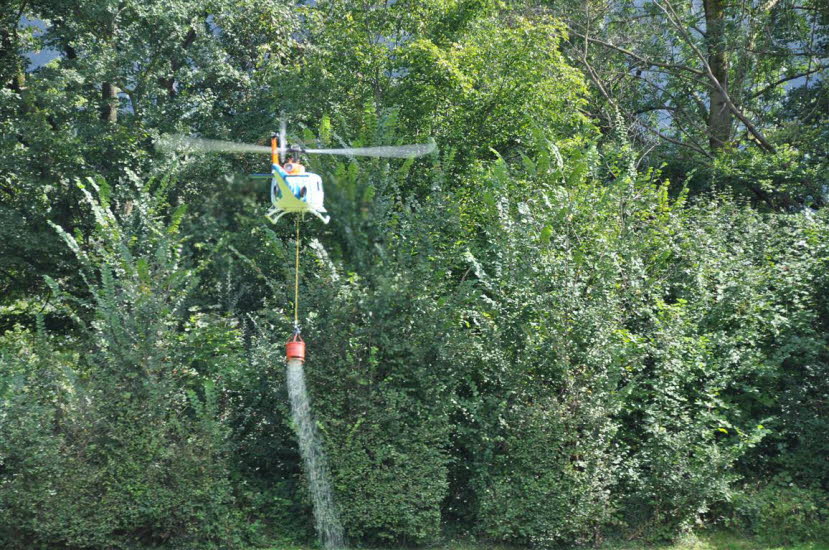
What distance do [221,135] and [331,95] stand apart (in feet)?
8.85

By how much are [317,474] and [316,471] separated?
4cm

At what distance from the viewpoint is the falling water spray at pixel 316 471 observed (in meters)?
10.3

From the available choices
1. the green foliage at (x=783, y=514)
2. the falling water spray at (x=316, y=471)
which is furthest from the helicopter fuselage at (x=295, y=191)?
the green foliage at (x=783, y=514)

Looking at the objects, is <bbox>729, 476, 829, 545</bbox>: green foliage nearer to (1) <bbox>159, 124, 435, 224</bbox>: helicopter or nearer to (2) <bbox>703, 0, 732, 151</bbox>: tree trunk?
(1) <bbox>159, 124, 435, 224</bbox>: helicopter

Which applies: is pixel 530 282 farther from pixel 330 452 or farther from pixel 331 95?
pixel 331 95

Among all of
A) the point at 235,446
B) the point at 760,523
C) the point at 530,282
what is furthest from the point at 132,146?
the point at 760,523

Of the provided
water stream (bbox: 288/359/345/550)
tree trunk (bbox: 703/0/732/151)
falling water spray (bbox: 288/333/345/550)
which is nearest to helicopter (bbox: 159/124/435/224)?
falling water spray (bbox: 288/333/345/550)

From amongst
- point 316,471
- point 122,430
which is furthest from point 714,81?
point 122,430

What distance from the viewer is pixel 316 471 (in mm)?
10328

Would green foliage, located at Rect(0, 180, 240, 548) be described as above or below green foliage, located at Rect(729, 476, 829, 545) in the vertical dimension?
above

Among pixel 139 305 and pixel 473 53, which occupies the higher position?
pixel 473 53

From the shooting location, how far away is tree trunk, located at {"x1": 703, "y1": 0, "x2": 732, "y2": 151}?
17.6 meters

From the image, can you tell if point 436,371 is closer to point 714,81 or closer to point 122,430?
point 122,430

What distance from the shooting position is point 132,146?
16422 millimetres
